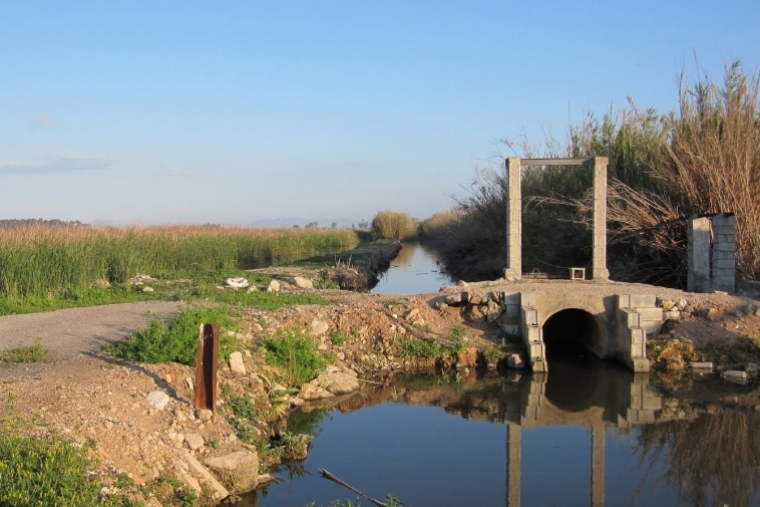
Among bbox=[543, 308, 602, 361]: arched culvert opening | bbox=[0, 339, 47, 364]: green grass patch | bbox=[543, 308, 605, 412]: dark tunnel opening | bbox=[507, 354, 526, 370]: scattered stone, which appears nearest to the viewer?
bbox=[0, 339, 47, 364]: green grass patch

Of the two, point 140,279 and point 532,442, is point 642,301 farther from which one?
point 140,279

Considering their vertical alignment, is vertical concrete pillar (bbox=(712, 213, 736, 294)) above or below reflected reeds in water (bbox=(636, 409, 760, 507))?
above

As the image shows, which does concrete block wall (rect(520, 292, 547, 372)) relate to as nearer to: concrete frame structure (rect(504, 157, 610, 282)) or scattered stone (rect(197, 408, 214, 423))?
concrete frame structure (rect(504, 157, 610, 282))

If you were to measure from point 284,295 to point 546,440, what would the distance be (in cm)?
722

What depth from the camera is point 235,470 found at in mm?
7984

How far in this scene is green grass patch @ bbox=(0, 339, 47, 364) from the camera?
1002cm

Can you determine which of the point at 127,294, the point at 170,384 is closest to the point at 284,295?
the point at 127,294

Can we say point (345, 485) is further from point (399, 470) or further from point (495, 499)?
point (495, 499)

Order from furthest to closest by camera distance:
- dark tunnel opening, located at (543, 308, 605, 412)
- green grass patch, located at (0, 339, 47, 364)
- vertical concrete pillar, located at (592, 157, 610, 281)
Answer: vertical concrete pillar, located at (592, 157, 610, 281)
dark tunnel opening, located at (543, 308, 605, 412)
green grass patch, located at (0, 339, 47, 364)

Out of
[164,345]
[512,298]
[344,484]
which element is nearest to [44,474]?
[344,484]

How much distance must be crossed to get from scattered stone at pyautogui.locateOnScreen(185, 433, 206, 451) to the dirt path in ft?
8.83

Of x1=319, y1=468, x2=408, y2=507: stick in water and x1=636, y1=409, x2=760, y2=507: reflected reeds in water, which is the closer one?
x1=319, y1=468, x2=408, y2=507: stick in water

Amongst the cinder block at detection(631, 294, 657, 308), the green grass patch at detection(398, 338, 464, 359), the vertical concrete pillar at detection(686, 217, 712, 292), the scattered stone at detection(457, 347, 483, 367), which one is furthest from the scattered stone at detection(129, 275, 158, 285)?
the vertical concrete pillar at detection(686, 217, 712, 292)

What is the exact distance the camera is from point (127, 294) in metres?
16.5
